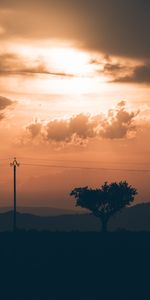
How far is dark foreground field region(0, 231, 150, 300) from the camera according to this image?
6462 cm

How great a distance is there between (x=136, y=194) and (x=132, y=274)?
56130mm

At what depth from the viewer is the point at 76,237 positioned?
95.1 meters

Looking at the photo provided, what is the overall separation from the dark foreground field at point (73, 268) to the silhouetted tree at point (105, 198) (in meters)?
Result: 32.8

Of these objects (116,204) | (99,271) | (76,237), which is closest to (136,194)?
(116,204)

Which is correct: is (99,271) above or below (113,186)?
below

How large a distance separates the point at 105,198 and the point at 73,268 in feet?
172

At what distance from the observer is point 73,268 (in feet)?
239

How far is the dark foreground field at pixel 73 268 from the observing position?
64.6 m

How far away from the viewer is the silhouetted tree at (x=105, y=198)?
124750mm

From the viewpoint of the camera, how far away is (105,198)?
12488 centimetres

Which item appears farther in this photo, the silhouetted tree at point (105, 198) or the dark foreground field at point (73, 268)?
the silhouetted tree at point (105, 198)

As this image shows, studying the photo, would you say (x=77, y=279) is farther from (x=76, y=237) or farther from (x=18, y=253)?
(x=76, y=237)

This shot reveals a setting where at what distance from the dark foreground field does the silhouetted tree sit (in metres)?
32.8

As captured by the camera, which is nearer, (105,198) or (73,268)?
(73,268)
